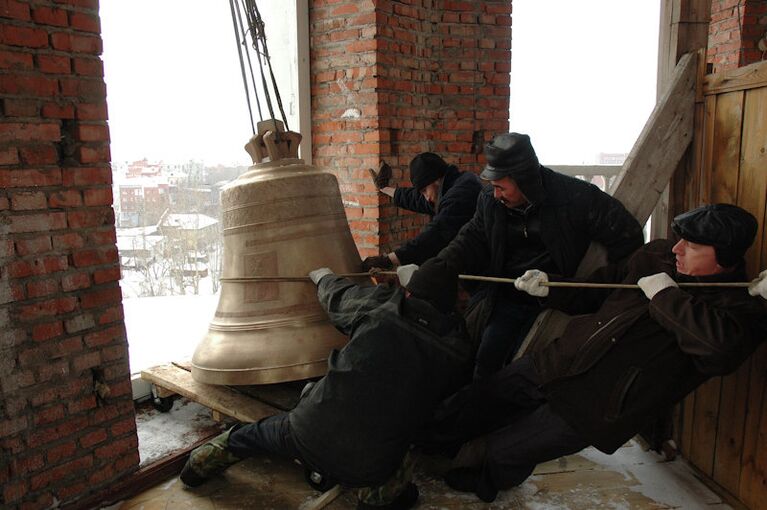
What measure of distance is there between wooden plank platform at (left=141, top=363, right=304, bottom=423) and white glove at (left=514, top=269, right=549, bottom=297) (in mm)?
1368

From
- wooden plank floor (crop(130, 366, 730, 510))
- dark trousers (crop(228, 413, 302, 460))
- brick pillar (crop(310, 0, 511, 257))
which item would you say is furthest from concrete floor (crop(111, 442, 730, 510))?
brick pillar (crop(310, 0, 511, 257))

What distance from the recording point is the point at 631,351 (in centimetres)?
245

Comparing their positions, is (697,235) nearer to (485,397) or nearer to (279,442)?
(485,397)

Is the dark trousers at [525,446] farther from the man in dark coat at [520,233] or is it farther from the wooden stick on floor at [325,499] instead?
Answer: the wooden stick on floor at [325,499]

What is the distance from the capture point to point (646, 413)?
246cm

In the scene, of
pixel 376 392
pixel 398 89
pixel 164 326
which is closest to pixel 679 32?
pixel 398 89

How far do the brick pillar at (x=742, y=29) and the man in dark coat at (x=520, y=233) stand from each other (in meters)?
5.10

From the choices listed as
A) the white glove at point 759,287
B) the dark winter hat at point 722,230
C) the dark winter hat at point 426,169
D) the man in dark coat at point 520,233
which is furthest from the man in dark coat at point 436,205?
the white glove at point 759,287

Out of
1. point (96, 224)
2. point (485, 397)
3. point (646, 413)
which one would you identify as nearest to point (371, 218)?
point (485, 397)

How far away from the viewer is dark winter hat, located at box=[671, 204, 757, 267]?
2.30 meters

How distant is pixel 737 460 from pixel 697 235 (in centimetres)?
123

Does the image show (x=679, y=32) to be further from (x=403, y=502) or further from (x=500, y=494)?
(x=403, y=502)

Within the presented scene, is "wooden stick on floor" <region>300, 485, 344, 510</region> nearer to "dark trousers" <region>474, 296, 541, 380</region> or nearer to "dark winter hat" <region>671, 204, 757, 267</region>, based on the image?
"dark trousers" <region>474, 296, 541, 380</region>

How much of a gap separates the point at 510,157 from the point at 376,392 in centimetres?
133
